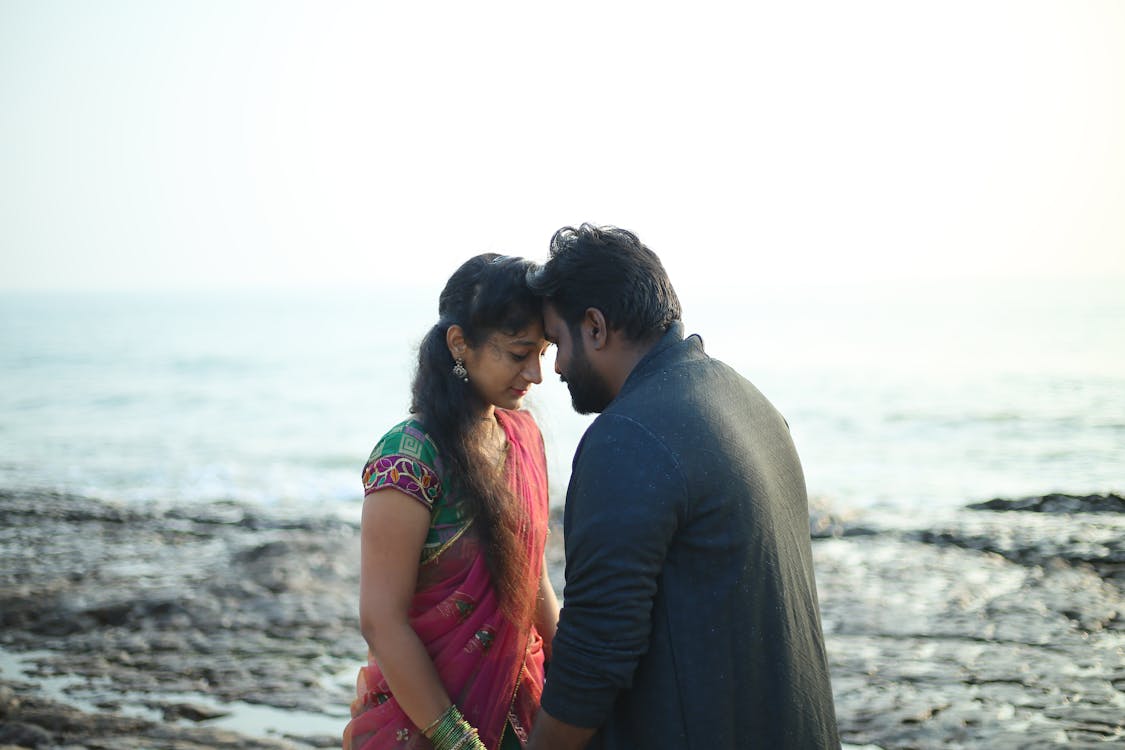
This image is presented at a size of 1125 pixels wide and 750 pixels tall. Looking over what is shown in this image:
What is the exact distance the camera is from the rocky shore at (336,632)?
15.6ft

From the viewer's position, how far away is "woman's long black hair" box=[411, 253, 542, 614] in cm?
228

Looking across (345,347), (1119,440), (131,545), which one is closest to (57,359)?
(345,347)

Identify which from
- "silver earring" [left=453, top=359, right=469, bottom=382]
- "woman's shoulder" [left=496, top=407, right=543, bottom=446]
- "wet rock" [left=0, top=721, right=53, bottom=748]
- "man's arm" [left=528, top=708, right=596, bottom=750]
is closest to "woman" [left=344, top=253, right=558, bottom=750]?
"silver earring" [left=453, top=359, right=469, bottom=382]

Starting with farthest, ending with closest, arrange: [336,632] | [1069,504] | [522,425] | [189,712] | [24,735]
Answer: [1069,504] < [336,632] < [189,712] < [24,735] < [522,425]

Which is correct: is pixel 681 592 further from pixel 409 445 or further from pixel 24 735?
pixel 24 735

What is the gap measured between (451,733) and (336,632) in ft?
14.8

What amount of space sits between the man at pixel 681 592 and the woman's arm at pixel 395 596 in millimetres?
329

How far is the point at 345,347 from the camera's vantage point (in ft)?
159

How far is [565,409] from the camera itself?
79.0ft

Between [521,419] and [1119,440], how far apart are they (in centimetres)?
1746

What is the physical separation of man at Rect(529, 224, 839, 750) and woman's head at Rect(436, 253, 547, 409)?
1.26ft

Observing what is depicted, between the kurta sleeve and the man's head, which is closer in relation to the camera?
the kurta sleeve

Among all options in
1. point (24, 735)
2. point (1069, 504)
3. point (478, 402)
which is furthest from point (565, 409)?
point (478, 402)

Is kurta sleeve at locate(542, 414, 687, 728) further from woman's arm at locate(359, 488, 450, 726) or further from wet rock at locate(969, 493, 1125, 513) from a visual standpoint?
wet rock at locate(969, 493, 1125, 513)
